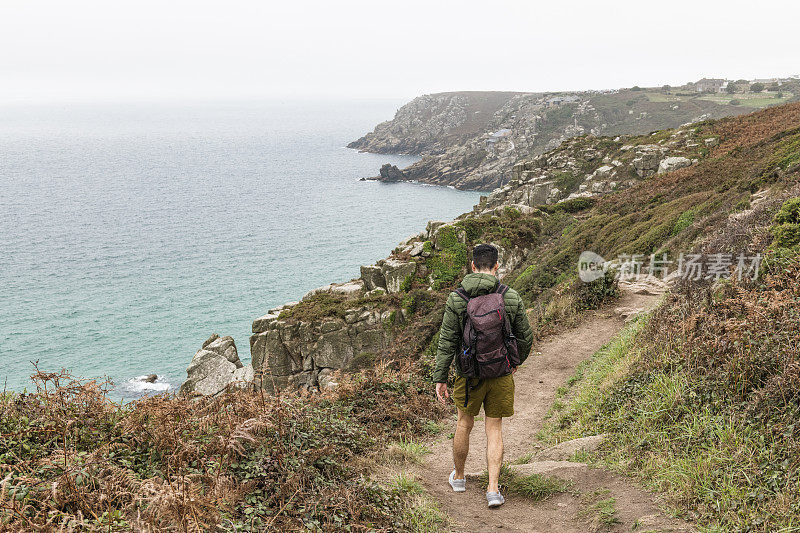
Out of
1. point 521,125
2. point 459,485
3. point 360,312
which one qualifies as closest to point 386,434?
point 459,485

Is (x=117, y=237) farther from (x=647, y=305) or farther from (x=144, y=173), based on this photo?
(x=647, y=305)

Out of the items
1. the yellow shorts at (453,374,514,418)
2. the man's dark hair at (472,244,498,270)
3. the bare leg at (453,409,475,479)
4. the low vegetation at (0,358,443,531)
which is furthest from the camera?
the bare leg at (453,409,475,479)

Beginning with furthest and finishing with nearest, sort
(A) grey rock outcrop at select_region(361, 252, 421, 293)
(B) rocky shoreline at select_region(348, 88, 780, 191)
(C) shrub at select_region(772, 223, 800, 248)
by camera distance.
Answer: (B) rocky shoreline at select_region(348, 88, 780, 191)
(A) grey rock outcrop at select_region(361, 252, 421, 293)
(C) shrub at select_region(772, 223, 800, 248)

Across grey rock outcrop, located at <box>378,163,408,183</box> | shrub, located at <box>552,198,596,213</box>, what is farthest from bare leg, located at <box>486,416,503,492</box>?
grey rock outcrop, located at <box>378,163,408,183</box>

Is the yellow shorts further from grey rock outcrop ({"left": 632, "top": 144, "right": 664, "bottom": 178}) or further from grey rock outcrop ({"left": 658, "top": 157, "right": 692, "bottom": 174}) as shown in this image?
grey rock outcrop ({"left": 632, "top": 144, "right": 664, "bottom": 178})

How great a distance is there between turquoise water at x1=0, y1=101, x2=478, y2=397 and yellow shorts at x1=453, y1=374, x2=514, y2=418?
20.3 meters

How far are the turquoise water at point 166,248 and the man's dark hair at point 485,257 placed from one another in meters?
20.8

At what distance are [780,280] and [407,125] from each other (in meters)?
182

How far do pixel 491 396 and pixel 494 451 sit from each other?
2.10 ft

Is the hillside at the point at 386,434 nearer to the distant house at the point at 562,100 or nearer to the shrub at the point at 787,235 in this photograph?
the shrub at the point at 787,235

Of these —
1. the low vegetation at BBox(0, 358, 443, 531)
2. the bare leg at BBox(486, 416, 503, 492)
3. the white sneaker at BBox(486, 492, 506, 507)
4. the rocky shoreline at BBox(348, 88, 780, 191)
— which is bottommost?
the white sneaker at BBox(486, 492, 506, 507)

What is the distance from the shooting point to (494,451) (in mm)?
5371

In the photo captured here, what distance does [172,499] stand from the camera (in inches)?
134

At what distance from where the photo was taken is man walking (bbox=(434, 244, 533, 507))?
4.99 metres
